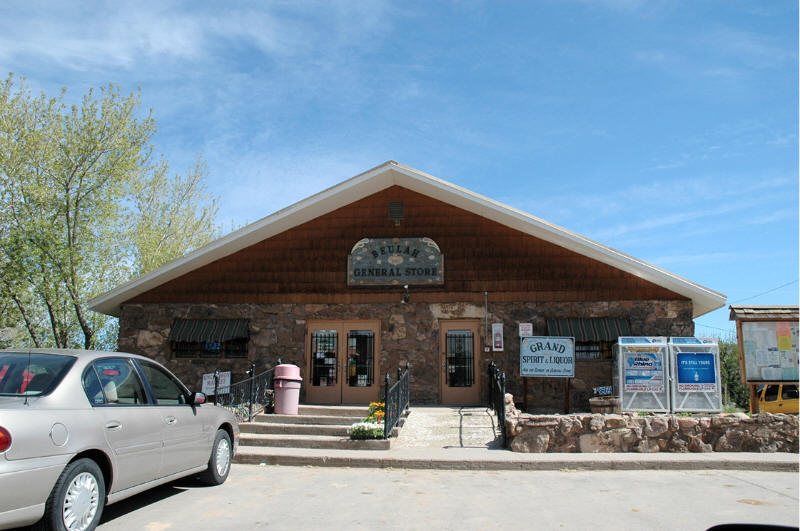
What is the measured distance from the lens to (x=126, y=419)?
560 centimetres

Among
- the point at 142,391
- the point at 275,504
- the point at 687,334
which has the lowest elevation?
the point at 275,504

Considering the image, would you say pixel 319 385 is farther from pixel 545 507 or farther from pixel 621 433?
pixel 545 507

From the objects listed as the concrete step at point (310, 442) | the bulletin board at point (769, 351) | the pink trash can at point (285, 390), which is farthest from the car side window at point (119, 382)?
the bulletin board at point (769, 351)

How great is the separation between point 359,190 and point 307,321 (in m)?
3.43

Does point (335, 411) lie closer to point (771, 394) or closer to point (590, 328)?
point (590, 328)

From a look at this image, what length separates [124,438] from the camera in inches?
217

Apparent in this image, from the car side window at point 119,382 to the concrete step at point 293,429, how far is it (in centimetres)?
593

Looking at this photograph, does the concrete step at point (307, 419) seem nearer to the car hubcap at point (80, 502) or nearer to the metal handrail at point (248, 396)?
the metal handrail at point (248, 396)

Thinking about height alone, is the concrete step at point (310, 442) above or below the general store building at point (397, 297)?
below

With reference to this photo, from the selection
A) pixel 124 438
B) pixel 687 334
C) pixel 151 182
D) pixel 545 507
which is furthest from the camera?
pixel 151 182

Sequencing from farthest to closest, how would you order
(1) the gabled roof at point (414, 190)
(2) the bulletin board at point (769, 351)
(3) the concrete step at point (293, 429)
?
(1) the gabled roof at point (414, 190), (2) the bulletin board at point (769, 351), (3) the concrete step at point (293, 429)

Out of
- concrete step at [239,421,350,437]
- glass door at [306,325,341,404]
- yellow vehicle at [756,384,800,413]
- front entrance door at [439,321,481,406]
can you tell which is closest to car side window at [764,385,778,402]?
yellow vehicle at [756,384,800,413]

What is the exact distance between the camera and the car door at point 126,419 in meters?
5.38

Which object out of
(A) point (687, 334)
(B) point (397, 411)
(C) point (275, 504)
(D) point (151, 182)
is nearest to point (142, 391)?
(C) point (275, 504)
